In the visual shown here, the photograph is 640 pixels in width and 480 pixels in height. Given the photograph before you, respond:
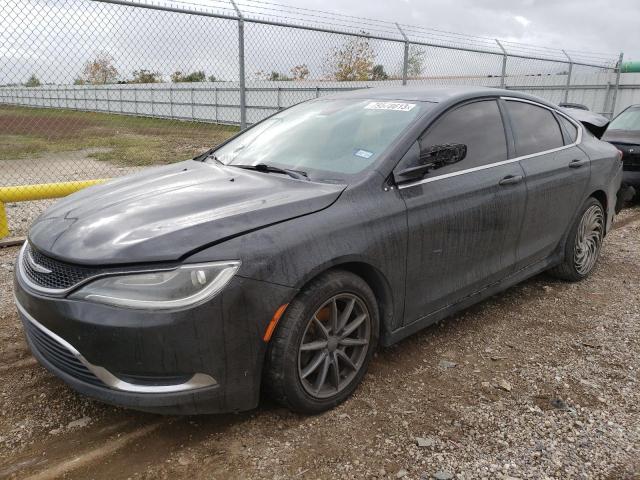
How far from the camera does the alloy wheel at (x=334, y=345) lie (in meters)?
2.59

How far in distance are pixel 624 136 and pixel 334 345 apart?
→ 763 cm

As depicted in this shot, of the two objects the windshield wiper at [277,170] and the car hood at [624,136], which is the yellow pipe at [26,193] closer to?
the windshield wiper at [277,170]

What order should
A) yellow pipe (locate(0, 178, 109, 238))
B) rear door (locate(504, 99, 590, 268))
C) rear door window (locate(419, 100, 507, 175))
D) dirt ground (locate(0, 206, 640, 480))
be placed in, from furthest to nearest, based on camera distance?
yellow pipe (locate(0, 178, 109, 238)), rear door (locate(504, 99, 590, 268)), rear door window (locate(419, 100, 507, 175)), dirt ground (locate(0, 206, 640, 480))

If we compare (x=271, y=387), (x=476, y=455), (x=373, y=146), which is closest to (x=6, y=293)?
(x=271, y=387)

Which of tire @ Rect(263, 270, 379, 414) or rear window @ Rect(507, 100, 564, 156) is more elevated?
rear window @ Rect(507, 100, 564, 156)

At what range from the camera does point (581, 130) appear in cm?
461

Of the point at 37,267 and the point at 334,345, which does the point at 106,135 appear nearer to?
the point at 37,267

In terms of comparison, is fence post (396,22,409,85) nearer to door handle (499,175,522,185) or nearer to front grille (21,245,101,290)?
door handle (499,175,522,185)

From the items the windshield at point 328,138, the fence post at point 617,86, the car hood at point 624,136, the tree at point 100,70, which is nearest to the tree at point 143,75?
the tree at point 100,70

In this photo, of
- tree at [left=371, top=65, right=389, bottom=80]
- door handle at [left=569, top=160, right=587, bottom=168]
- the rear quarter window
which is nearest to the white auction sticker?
door handle at [left=569, top=160, right=587, bottom=168]

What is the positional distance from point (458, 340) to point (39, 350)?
2561 millimetres

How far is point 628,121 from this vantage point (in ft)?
28.8

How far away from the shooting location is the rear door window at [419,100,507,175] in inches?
127

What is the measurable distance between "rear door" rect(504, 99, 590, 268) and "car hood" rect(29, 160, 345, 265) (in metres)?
1.76
